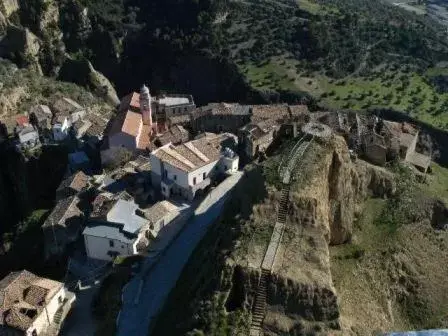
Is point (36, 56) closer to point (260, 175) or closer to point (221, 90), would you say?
point (221, 90)

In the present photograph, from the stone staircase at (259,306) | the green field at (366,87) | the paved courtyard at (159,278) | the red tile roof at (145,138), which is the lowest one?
the green field at (366,87)

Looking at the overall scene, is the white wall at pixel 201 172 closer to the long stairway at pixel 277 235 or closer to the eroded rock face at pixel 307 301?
the long stairway at pixel 277 235

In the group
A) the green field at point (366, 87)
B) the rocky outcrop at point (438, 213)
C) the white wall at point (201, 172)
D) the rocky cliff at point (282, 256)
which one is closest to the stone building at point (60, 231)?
the white wall at point (201, 172)

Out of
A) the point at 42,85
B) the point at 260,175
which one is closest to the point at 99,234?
the point at 260,175

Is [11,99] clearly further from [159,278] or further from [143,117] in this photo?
[159,278]

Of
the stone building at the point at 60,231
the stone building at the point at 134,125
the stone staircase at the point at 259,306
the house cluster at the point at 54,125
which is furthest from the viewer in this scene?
the house cluster at the point at 54,125
